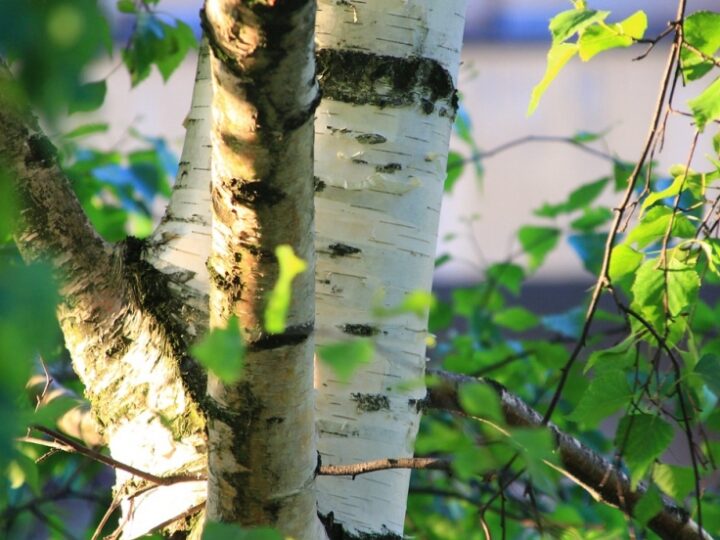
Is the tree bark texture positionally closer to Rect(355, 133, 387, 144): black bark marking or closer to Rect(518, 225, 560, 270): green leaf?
Rect(355, 133, 387, 144): black bark marking

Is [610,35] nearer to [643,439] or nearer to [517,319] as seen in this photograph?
[643,439]

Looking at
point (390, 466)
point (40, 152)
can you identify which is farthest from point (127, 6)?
point (390, 466)

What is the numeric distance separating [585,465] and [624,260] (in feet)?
0.64

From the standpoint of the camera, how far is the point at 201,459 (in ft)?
2.03

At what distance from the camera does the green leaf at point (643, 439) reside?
664mm

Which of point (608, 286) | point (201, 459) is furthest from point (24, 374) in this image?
point (608, 286)

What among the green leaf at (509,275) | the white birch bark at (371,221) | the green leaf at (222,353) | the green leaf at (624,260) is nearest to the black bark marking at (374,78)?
the white birch bark at (371,221)

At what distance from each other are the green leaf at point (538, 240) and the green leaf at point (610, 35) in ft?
2.82

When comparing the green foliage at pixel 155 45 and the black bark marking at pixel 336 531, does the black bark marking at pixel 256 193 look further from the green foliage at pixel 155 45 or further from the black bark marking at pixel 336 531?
the green foliage at pixel 155 45

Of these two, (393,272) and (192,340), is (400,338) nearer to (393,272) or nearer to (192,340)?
(393,272)

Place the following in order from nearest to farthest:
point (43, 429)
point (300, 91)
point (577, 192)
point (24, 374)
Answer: point (24, 374) < point (300, 91) < point (43, 429) < point (577, 192)

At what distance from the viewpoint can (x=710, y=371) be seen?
0.65 m

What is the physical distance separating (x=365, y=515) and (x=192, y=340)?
188 millimetres

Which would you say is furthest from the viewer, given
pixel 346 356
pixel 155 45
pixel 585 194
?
pixel 585 194
